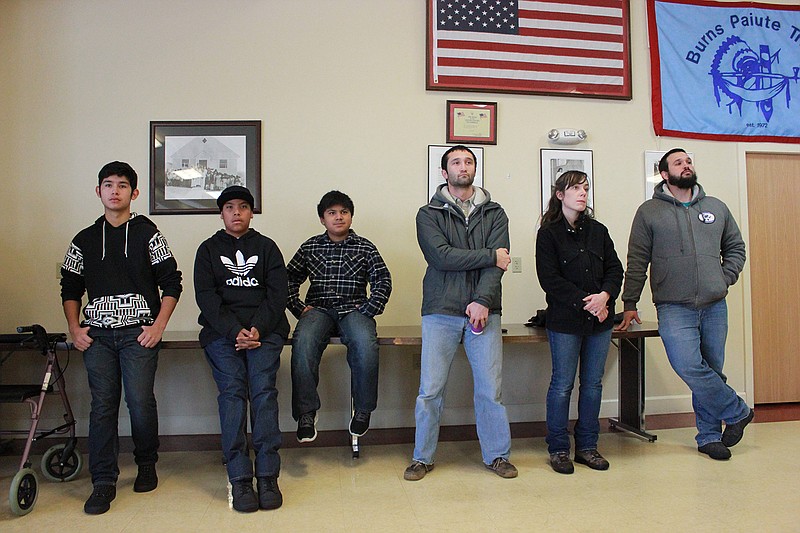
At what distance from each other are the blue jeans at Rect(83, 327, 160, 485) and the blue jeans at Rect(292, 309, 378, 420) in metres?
0.71

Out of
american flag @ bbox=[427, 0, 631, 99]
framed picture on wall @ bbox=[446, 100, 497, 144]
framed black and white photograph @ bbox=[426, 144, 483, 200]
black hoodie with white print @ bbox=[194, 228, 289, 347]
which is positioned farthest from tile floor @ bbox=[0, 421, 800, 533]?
american flag @ bbox=[427, 0, 631, 99]

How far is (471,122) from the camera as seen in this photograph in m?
3.87

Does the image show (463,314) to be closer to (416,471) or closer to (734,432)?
(416,471)

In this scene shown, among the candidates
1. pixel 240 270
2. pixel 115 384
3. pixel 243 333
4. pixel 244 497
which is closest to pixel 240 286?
pixel 240 270

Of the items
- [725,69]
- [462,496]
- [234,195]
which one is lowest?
[462,496]

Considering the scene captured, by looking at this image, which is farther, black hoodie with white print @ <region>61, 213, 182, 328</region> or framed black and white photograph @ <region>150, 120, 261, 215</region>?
framed black and white photograph @ <region>150, 120, 261, 215</region>

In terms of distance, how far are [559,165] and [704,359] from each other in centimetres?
151

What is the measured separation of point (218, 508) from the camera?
8.32 feet

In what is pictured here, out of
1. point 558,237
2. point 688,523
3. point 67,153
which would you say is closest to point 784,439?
point 688,523

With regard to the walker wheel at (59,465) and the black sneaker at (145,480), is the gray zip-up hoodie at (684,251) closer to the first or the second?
the black sneaker at (145,480)

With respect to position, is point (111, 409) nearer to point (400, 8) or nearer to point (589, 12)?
point (400, 8)

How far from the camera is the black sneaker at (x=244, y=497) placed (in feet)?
8.14

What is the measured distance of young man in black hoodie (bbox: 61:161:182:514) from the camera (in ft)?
8.83

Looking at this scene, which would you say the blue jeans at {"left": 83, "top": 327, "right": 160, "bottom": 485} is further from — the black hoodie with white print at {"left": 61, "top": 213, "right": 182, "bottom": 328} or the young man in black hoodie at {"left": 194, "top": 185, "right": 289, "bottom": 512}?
the young man in black hoodie at {"left": 194, "top": 185, "right": 289, "bottom": 512}
